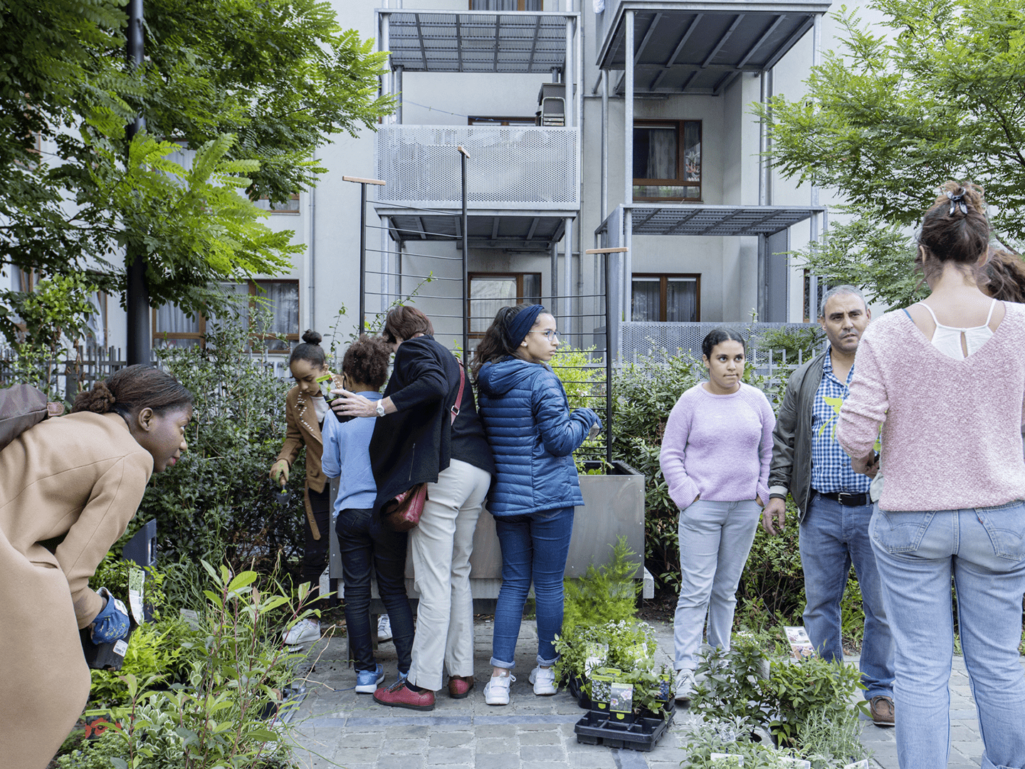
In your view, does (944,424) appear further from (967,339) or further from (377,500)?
(377,500)

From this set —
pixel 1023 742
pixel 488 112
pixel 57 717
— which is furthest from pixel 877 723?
pixel 488 112

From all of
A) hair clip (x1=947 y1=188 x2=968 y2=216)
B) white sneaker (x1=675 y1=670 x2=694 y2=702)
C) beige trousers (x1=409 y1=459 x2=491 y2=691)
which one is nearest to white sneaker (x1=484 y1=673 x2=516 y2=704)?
beige trousers (x1=409 y1=459 x2=491 y2=691)

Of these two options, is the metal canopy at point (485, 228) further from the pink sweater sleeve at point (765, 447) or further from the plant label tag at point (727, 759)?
the plant label tag at point (727, 759)

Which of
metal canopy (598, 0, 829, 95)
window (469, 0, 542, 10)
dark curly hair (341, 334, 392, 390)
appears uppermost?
window (469, 0, 542, 10)

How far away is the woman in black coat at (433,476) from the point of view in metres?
3.65

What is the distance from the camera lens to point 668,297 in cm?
1538

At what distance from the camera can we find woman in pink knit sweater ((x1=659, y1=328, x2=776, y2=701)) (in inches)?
147

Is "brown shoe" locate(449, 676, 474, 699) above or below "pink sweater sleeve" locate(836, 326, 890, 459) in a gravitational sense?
below

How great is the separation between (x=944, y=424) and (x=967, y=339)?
27 cm

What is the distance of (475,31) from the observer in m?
12.8

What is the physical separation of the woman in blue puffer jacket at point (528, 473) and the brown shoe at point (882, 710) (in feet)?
4.99

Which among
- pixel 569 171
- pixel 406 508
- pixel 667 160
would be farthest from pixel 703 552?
pixel 667 160

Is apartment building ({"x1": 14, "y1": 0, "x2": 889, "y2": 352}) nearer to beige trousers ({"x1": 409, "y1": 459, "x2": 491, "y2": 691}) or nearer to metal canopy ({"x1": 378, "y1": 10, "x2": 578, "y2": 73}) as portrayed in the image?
metal canopy ({"x1": 378, "y1": 10, "x2": 578, "y2": 73})

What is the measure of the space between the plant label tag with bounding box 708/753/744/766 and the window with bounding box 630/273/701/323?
13248 mm
